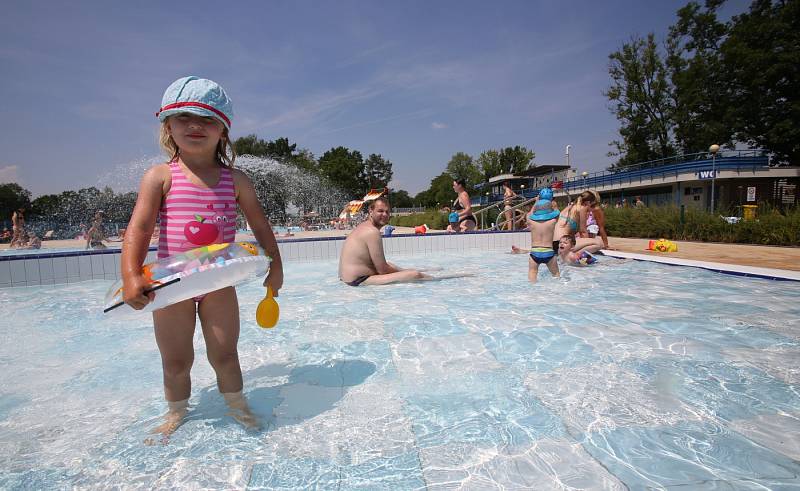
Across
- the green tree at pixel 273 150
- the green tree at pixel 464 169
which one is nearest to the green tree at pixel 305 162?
the green tree at pixel 273 150

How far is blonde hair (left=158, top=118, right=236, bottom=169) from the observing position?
6.36 ft

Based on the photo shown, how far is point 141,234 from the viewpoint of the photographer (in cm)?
173

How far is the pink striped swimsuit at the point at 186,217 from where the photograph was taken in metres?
1.84

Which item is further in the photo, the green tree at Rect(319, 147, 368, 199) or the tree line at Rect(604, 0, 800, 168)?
the green tree at Rect(319, 147, 368, 199)

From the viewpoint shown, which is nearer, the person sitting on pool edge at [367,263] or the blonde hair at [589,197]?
the person sitting on pool edge at [367,263]

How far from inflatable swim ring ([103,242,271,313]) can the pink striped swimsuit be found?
0.42ft

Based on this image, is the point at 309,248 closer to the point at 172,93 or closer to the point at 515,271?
the point at 515,271

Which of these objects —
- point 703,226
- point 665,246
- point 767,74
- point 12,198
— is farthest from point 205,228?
point 12,198

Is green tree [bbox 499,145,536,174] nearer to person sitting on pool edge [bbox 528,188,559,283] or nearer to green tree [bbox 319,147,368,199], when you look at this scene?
green tree [bbox 319,147,368,199]

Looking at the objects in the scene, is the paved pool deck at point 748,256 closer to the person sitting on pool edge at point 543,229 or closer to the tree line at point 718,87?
the person sitting on pool edge at point 543,229

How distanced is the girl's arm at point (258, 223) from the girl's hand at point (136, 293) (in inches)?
21.7

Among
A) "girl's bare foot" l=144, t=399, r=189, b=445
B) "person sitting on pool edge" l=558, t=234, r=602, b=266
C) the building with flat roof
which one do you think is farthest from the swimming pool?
the building with flat roof

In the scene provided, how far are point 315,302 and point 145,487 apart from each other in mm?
3722

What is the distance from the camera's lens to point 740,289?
555cm
